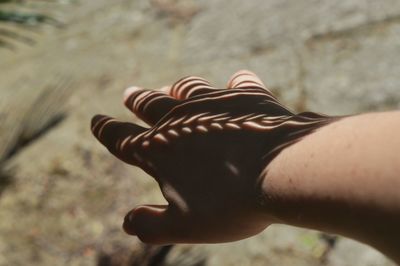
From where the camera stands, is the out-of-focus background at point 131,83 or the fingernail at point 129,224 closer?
the fingernail at point 129,224

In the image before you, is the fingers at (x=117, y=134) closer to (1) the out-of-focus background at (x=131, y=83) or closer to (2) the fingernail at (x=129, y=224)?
(2) the fingernail at (x=129, y=224)

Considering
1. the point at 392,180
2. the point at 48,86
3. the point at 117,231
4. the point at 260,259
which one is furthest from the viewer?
the point at 48,86

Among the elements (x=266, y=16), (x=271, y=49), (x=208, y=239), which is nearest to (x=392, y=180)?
(x=208, y=239)

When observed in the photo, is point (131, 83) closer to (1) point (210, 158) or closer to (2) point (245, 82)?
(2) point (245, 82)

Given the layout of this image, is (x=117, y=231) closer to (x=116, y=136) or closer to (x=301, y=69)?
(x=116, y=136)

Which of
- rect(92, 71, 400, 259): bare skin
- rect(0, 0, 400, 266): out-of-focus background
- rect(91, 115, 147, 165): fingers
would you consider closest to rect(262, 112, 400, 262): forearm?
rect(92, 71, 400, 259): bare skin

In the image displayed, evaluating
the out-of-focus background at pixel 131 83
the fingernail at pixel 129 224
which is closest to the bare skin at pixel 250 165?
the fingernail at pixel 129 224

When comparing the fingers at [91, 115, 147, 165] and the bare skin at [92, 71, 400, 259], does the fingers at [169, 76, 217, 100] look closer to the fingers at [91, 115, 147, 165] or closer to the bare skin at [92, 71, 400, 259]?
the bare skin at [92, 71, 400, 259]
